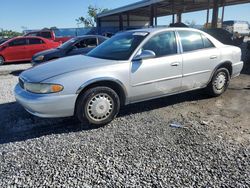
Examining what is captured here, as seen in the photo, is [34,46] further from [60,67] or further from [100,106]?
[100,106]

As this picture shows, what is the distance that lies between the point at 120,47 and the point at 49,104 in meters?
1.83

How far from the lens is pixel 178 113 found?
15.5 feet

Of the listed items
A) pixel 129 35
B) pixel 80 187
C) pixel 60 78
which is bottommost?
pixel 80 187

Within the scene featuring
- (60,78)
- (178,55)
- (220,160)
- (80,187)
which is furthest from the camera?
(178,55)

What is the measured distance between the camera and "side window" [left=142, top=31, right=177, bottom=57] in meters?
4.47

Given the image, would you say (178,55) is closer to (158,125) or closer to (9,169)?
(158,125)

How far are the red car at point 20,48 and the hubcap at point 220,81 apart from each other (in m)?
10.7

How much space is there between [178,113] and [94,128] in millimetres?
1699

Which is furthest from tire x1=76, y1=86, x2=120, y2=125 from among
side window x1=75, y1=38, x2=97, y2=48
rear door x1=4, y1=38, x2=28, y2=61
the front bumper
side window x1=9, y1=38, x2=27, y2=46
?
side window x1=9, y1=38, x2=27, y2=46

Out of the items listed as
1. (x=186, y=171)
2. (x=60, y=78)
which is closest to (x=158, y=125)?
(x=186, y=171)

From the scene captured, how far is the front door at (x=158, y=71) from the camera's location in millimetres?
4254

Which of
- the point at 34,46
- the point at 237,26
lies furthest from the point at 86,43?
the point at 237,26

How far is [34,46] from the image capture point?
13.5 meters

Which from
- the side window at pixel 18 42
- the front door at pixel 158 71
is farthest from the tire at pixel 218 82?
the side window at pixel 18 42
